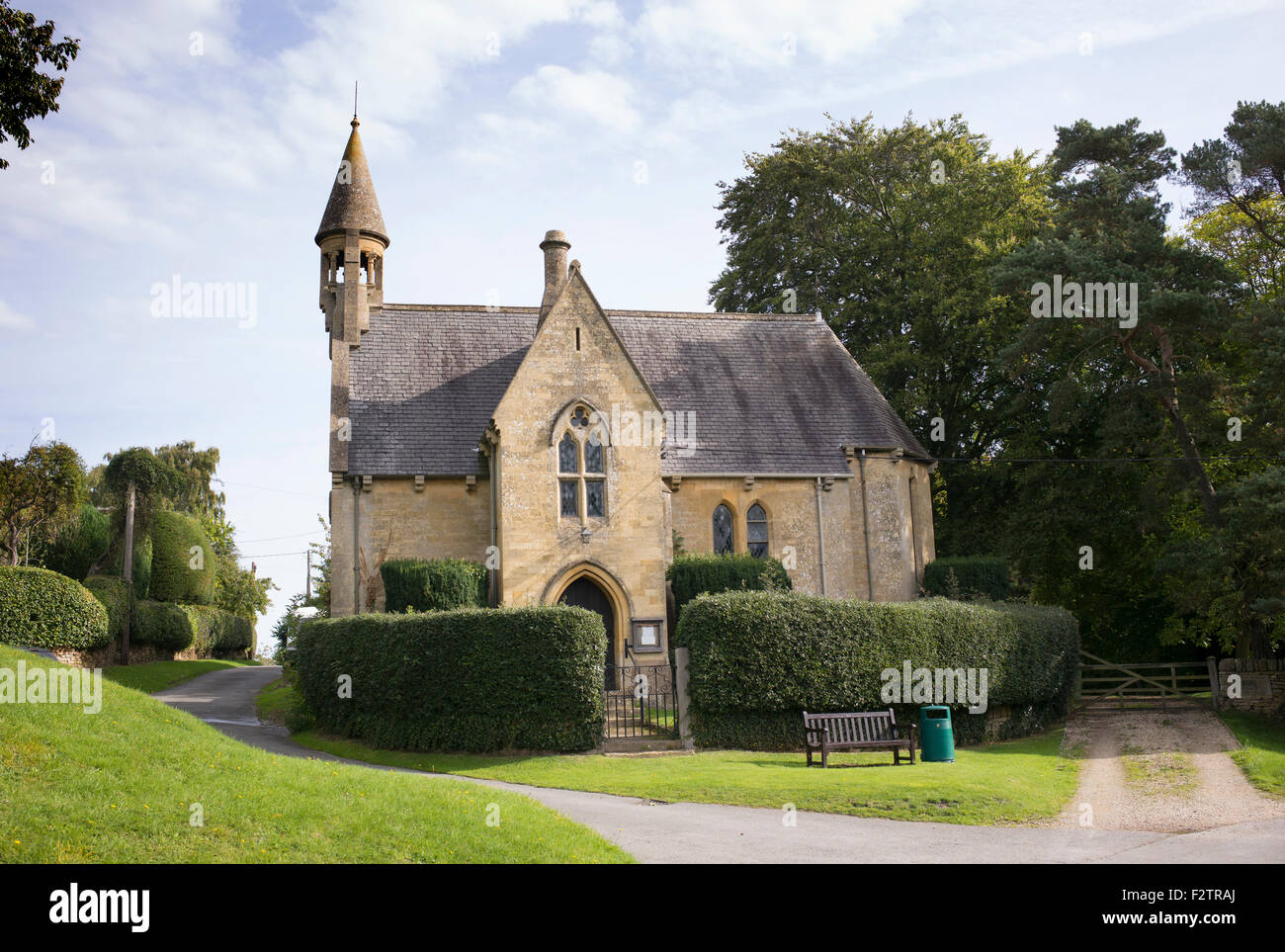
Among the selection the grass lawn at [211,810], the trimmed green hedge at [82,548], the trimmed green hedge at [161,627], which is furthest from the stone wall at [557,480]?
the trimmed green hedge at [82,548]

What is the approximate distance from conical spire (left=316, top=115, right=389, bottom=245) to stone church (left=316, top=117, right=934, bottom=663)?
0.26ft

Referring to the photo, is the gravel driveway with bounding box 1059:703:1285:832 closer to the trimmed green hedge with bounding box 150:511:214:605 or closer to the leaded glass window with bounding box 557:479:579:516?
the leaded glass window with bounding box 557:479:579:516

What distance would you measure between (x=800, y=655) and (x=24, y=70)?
51.6ft

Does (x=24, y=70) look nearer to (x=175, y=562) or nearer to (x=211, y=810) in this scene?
(x=211, y=810)

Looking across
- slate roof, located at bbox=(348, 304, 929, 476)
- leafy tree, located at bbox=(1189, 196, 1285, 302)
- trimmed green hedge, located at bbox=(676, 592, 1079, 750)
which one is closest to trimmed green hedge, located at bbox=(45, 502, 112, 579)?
slate roof, located at bbox=(348, 304, 929, 476)

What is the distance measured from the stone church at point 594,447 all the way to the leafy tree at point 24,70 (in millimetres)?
13523

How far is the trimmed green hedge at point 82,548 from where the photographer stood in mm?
43219

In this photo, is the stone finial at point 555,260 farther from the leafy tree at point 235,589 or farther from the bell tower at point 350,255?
the leafy tree at point 235,589

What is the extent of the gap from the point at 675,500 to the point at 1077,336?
12.8 meters

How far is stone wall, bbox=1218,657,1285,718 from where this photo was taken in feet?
90.7

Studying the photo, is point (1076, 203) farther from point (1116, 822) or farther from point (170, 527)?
point (170, 527)

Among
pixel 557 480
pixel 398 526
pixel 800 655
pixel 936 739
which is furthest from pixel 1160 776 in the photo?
pixel 398 526
